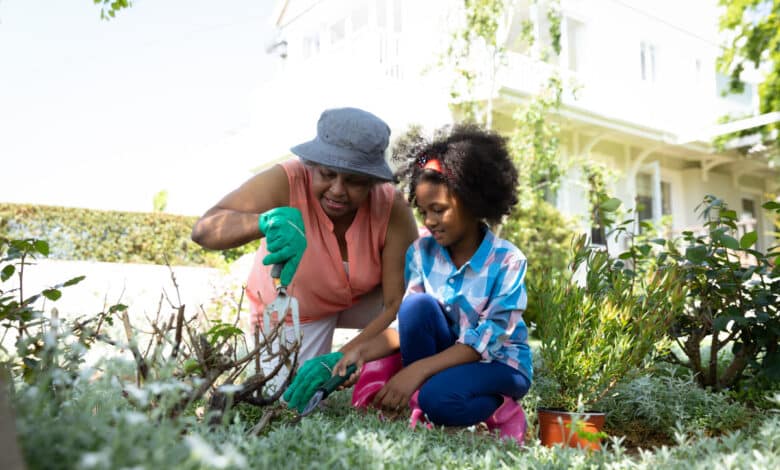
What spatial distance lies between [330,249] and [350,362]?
0.68m

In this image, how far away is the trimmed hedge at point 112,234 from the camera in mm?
10609

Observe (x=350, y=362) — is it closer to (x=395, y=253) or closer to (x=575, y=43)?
(x=395, y=253)

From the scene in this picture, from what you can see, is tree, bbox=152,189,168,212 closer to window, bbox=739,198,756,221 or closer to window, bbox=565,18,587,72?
→ window, bbox=565,18,587,72

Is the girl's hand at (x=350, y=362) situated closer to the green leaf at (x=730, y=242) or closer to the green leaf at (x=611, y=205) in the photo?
the green leaf at (x=611, y=205)

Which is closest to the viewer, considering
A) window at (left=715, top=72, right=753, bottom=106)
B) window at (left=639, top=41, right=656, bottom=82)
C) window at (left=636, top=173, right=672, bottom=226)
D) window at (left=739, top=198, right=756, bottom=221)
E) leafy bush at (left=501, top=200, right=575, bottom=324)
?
leafy bush at (left=501, top=200, right=575, bottom=324)

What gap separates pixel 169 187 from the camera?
21.0 m

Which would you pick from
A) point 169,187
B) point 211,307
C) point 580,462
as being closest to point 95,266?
point 211,307

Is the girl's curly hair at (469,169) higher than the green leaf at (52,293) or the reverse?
higher

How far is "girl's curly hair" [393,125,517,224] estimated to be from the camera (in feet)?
8.22

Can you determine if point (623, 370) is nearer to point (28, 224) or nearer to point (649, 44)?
point (28, 224)

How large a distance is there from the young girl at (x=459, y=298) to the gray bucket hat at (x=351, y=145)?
20 cm

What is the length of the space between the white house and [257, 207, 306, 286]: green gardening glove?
6164 mm

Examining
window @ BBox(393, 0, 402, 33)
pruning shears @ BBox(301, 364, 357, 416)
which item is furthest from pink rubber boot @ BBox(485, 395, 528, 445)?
window @ BBox(393, 0, 402, 33)

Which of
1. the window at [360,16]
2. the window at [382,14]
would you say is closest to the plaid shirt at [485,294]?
the window at [360,16]
